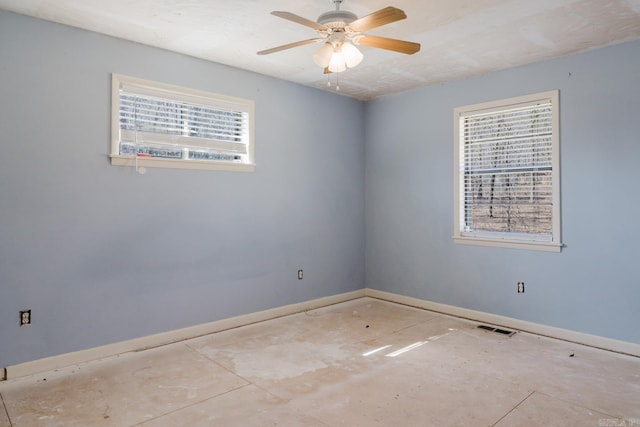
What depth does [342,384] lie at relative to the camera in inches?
112

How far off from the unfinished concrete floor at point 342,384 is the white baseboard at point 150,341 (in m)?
0.08

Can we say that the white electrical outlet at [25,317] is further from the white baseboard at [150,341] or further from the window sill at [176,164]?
the window sill at [176,164]

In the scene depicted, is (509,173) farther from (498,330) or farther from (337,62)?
(337,62)

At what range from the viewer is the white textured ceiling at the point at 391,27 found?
275cm

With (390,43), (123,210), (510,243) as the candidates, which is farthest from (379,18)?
(510,243)

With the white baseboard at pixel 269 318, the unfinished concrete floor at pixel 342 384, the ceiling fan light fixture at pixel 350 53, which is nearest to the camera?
the unfinished concrete floor at pixel 342 384

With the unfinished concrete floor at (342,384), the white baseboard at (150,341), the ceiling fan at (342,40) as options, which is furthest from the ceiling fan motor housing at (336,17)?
the white baseboard at (150,341)

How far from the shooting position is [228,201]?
405 centimetres

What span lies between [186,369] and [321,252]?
7.35ft

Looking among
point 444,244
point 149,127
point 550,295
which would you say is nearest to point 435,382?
point 550,295

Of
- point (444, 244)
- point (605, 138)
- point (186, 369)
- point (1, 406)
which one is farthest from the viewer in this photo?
point (444, 244)

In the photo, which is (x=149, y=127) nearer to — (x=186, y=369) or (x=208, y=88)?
(x=208, y=88)

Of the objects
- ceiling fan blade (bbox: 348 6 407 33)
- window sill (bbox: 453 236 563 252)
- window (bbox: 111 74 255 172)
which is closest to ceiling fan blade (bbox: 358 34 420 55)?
ceiling fan blade (bbox: 348 6 407 33)

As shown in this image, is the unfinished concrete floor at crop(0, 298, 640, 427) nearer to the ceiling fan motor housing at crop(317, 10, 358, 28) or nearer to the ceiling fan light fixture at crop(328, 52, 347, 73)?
the ceiling fan light fixture at crop(328, 52, 347, 73)
